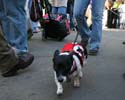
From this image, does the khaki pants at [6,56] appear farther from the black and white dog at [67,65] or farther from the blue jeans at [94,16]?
the blue jeans at [94,16]

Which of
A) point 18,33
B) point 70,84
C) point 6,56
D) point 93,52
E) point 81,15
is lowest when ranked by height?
point 93,52

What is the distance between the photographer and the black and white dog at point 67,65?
407 cm

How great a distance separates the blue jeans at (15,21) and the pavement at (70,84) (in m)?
0.41

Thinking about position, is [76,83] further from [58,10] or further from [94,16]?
[58,10]

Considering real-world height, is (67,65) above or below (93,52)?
above

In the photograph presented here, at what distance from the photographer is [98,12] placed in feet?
21.6

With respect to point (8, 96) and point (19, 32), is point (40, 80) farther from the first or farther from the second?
point (19, 32)

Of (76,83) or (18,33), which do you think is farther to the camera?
(18,33)

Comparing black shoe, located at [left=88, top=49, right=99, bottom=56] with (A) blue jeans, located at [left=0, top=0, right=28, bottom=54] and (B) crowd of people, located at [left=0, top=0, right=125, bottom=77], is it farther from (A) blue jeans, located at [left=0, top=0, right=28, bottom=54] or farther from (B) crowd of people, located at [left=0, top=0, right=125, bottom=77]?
(A) blue jeans, located at [left=0, top=0, right=28, bottom=54]

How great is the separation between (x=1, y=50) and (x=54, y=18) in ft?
12.6

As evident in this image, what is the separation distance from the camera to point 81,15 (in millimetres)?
6719

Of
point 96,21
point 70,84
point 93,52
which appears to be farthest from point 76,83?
point 96,21

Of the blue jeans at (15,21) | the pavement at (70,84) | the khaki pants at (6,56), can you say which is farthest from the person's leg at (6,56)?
the blue jeans at (15,21)

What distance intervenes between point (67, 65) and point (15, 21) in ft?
5.83
